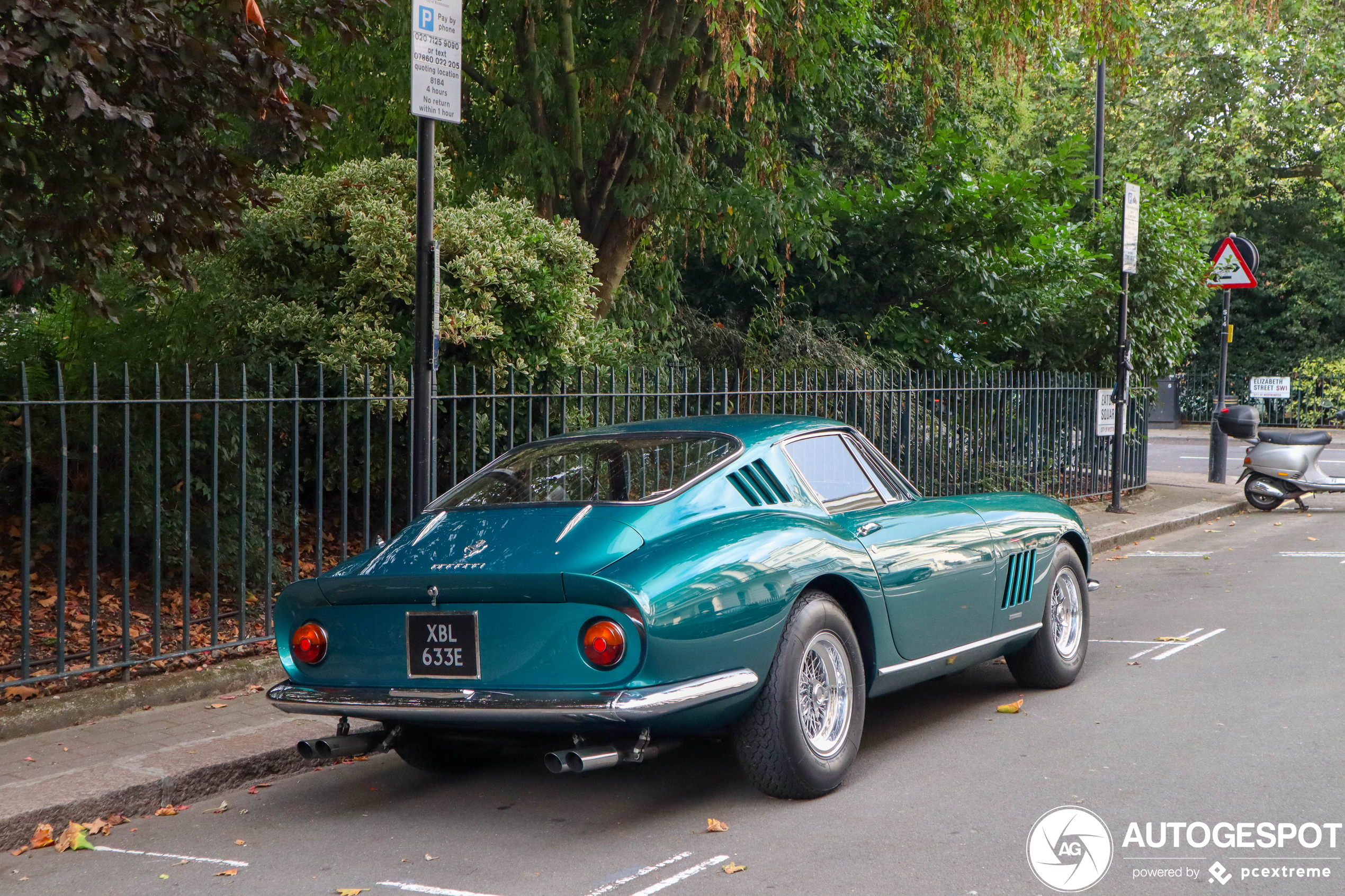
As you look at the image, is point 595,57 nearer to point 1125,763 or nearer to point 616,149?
point 616,149

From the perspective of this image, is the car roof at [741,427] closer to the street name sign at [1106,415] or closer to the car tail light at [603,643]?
the car tail light at [603,643]

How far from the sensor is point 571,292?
941 cm

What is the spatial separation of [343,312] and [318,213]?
35.7 inches

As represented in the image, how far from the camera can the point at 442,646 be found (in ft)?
14.7

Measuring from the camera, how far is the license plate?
4.42 metres

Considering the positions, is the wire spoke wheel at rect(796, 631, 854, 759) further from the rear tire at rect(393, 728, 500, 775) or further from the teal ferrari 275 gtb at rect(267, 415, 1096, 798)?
the rear tire at rect(393, 728, 500, 775)

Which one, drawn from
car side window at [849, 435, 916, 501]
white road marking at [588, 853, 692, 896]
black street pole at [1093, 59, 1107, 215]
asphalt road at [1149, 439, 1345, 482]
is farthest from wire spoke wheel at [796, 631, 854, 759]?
asphalt road at [1149, 439, 1345, 482]

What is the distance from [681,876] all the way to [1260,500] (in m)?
14.0

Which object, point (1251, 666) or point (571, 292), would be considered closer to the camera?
point (1251, 666)

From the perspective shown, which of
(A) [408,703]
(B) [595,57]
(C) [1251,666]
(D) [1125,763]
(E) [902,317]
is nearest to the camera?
(A) [408,703]

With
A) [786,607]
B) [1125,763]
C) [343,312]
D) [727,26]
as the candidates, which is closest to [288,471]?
[343,312]

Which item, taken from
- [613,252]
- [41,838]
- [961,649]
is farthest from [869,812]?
[613,252]

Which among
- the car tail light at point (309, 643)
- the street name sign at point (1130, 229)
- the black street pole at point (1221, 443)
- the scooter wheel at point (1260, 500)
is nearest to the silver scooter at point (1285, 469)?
the scooter wheel at point (1260, 500)

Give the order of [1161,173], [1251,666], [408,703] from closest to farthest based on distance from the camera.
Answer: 1. [408,703]
2. [1251,666]
3. [1161,173]
